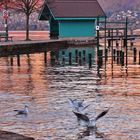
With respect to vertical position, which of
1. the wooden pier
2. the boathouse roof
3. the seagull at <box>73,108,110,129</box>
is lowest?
the wooden pier

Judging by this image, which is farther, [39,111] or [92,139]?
[39,111]

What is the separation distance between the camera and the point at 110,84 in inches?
1522

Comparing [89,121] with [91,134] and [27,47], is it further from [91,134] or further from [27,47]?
[27,47]

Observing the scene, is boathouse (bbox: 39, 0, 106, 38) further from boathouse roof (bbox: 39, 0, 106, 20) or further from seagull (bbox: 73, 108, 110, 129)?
seagull (bbox: 73, 108, 110, 129)

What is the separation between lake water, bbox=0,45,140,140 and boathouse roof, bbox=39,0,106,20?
4137cm

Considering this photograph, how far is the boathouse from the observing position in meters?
94.8

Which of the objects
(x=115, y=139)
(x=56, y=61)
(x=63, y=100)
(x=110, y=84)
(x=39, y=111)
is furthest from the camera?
(x=56, y=61)

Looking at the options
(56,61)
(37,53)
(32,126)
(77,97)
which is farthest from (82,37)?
(32,126)

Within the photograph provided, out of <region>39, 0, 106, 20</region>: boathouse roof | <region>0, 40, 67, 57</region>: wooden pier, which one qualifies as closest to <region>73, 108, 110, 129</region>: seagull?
<region>0, 40, 67, 57</region>: wooden pier

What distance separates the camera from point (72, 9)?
98.3 m

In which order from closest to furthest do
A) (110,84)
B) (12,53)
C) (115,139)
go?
(115,139)
(110,84)
(12,53)

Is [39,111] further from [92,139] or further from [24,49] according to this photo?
[24,49]

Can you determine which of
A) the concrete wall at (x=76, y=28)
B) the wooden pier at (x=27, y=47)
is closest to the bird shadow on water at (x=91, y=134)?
the wooden pier at (x=27, y=47)

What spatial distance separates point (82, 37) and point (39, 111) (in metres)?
68.0
